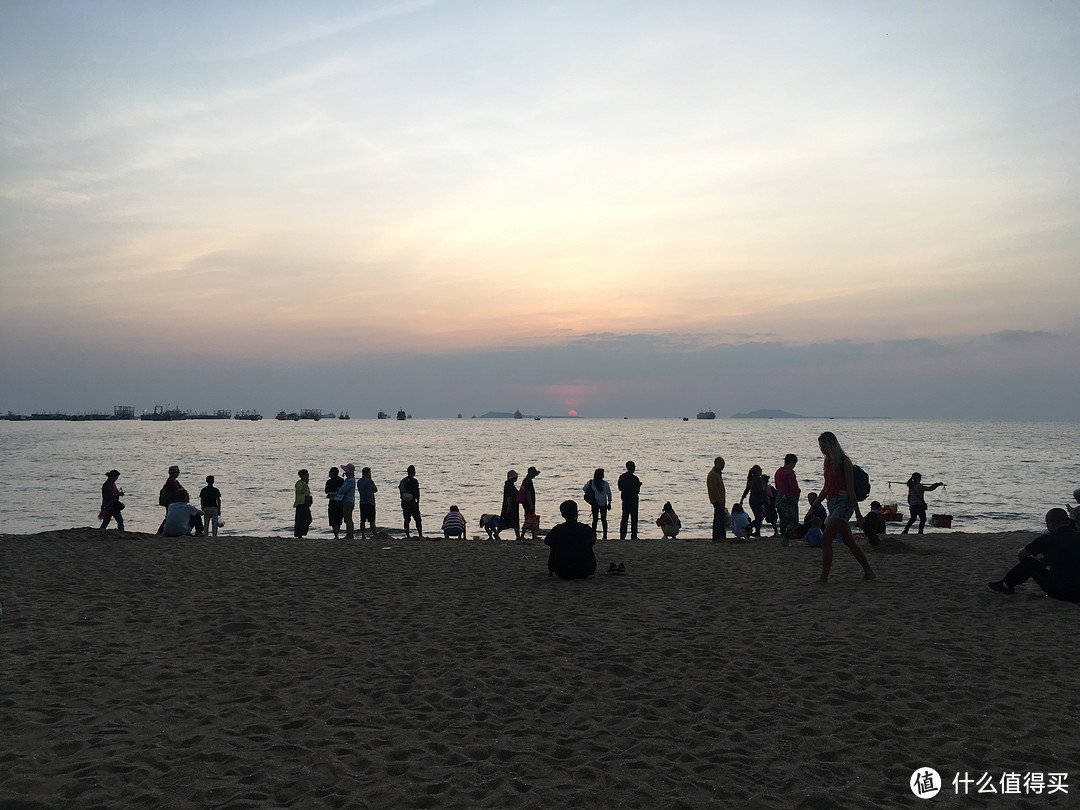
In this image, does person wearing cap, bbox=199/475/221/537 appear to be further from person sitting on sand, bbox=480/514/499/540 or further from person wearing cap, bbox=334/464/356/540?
person sitting on sand, bbox=480/514/499/540

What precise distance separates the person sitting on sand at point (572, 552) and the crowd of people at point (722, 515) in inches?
0.7

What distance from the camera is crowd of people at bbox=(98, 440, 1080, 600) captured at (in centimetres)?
894

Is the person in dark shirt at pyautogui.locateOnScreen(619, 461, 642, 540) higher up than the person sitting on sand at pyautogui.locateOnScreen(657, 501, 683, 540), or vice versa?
the person in dark shirt at pyautogui.locateOnScreen(619, 461, 642, 540)

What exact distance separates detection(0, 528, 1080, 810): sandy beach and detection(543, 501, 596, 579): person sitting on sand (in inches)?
14.5

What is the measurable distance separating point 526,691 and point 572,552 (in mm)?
5057

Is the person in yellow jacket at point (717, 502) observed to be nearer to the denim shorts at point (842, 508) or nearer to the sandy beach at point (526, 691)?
the sandy beach at point (526, 691)

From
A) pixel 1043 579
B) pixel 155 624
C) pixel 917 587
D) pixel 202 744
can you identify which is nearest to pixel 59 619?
pixel 155 624

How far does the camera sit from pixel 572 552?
10977 millimetres

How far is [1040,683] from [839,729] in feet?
7.82

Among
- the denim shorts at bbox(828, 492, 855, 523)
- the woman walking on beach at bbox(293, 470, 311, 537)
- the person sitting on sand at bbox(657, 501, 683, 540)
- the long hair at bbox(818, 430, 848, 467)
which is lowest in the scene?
the person sitting on sand at bbox(657, 501, 683, 540)

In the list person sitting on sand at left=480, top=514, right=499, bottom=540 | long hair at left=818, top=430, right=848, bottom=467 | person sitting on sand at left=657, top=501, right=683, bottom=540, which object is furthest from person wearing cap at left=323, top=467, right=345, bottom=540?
long hair at left=818, top=430, right=848, bottom=467

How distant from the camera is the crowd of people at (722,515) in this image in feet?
29.3

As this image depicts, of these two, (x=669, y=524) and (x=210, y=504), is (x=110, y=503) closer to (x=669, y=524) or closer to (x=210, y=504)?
(x=210, y=504)

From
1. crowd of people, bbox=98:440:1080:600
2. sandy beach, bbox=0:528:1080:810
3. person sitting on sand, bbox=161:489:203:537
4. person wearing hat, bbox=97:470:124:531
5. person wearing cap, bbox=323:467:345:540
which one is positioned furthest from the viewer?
person wearing cap, bbox=323:467:345:540
